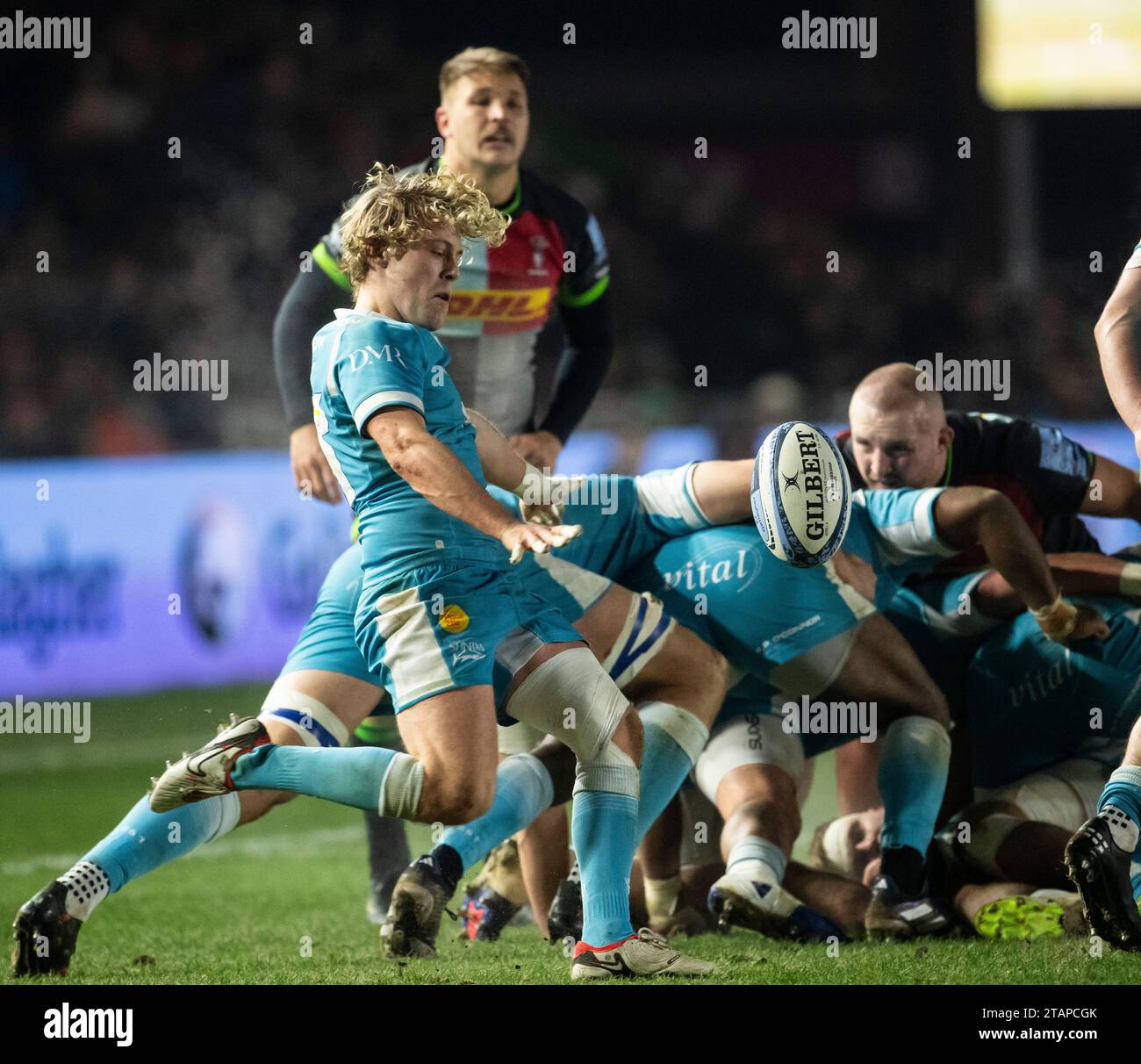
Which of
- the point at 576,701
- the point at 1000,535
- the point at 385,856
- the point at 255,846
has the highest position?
the point at 1000,535

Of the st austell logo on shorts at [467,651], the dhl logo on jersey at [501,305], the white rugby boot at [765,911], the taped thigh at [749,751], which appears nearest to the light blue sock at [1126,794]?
the white rugby boot at [765,911]

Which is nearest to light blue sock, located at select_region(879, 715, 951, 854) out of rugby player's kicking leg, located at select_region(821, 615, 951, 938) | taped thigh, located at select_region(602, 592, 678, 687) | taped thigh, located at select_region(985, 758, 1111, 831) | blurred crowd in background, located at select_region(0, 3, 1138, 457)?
rugby player's kicking leg, located at select_region(821, 615, 951, 938)

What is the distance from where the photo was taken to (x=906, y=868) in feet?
13.0

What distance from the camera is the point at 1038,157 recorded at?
16766 millimetres

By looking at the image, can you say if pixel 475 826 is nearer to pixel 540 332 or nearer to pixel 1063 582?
pixel 1063 582

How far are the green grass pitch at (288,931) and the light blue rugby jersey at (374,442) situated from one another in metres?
0.92

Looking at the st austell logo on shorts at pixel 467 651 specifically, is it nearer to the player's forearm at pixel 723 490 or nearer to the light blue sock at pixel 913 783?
the player's forearm at pixel 723 490

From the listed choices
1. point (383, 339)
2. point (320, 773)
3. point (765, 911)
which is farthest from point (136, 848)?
point (765, 911)

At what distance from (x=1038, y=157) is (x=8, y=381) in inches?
427

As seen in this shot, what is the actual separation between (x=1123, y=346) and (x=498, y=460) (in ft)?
5.08

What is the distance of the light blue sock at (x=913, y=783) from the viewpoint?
398cm

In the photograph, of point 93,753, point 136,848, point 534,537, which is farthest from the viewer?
point 93,753
